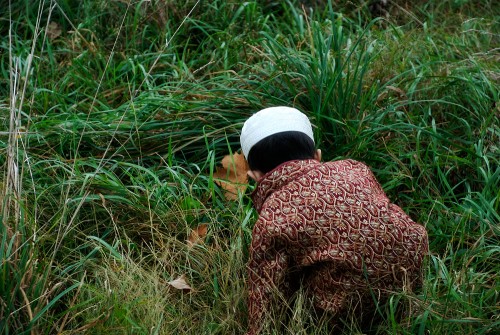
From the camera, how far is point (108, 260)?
311 cm

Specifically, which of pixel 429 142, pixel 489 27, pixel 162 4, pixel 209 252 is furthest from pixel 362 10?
pixel 209 252

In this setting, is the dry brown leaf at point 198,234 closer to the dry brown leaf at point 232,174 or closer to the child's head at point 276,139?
the dry brown leaf at point 232,174

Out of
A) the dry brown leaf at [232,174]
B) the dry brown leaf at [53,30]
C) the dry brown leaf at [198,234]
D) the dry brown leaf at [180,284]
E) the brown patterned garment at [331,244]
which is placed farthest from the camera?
the dry brown leaf at [53,30]

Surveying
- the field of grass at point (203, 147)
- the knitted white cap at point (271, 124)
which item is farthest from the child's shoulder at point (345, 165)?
the field of grass at point (203, 147)

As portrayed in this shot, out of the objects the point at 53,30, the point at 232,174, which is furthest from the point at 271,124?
the point at 53,30

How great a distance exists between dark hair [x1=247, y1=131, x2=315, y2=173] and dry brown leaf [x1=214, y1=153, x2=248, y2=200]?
1.82ft

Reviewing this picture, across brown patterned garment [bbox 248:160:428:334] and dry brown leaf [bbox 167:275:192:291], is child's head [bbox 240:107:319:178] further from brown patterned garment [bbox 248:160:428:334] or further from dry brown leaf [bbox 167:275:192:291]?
dry brown leaf [bbox 167:275:192:291]

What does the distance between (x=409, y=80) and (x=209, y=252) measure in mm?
1333

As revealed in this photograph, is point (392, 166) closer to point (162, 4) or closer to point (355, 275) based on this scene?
point (355, 275)

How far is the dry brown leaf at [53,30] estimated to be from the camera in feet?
15.5

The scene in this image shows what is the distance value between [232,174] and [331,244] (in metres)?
0.97

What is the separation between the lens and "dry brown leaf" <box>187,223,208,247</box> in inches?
128

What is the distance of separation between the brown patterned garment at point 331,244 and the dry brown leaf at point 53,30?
2.27m

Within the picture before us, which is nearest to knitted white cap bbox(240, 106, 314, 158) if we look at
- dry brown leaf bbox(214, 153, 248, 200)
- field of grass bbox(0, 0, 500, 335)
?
field of grass bbox(0, 0, 500, 335)
